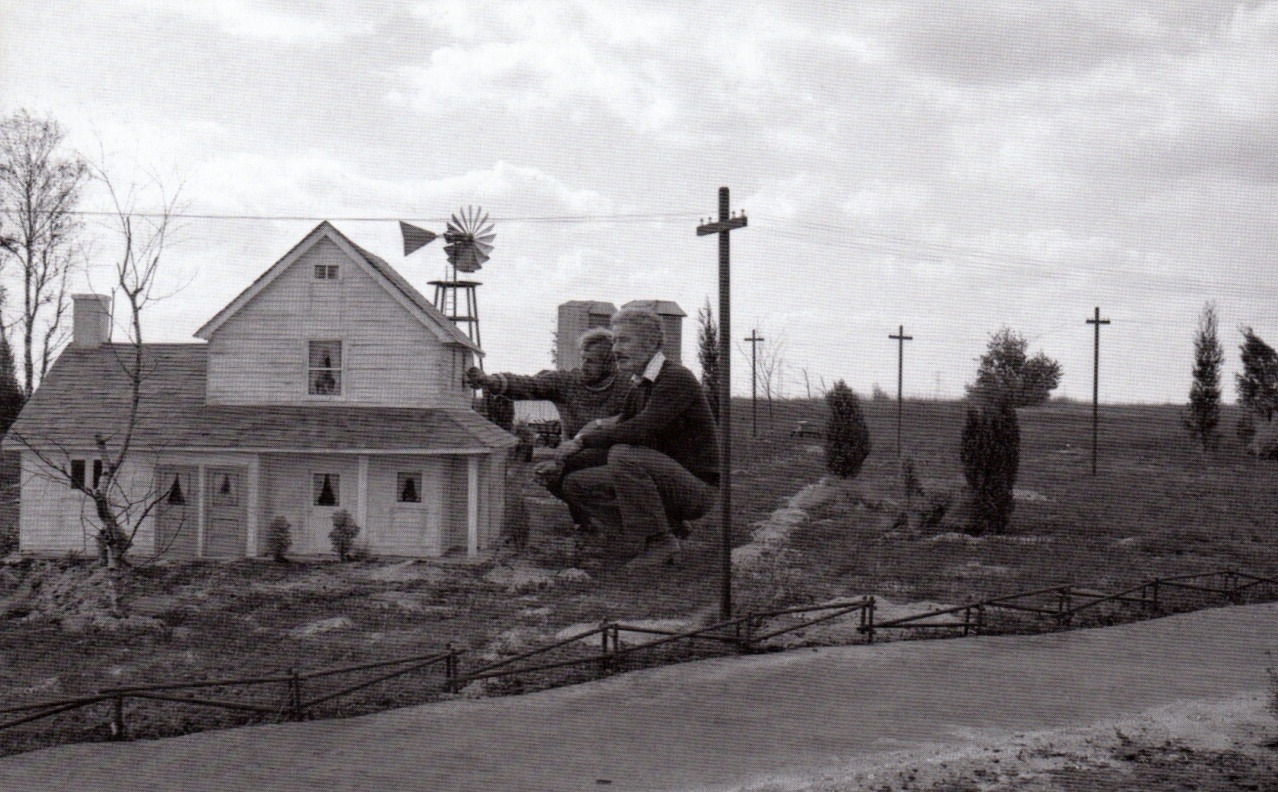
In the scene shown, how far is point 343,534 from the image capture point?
664 inches

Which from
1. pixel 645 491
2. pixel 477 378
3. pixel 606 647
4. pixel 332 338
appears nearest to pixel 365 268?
pixel 332 338

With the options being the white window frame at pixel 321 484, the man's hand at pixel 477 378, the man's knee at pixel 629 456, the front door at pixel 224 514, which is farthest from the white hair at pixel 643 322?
the front door at pixel 224 514

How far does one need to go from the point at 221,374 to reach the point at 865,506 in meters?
14.5

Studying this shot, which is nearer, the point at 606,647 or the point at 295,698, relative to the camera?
the point at 295,698

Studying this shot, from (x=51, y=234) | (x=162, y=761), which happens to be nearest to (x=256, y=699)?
(x=162, y=761)

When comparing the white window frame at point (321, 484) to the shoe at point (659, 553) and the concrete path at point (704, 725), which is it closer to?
the shoe at point (659, 553)

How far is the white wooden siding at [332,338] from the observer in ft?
59.0

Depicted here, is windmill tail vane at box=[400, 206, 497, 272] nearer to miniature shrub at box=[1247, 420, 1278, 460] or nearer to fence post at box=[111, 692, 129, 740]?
fence post at box=[111, 692, 129, 740]

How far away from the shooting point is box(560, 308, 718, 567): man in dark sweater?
15.5m

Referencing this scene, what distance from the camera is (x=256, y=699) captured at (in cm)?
942

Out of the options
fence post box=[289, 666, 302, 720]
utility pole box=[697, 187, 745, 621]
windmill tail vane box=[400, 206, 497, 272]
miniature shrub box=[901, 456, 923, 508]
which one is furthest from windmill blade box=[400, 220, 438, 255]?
fence post box=[289, 666, 302, 720]

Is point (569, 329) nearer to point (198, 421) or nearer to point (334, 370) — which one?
point (334, 370)

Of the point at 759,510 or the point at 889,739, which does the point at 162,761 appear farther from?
the point at 759,510

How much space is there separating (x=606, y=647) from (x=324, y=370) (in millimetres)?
9979
